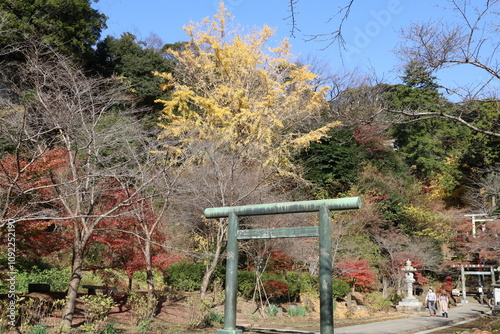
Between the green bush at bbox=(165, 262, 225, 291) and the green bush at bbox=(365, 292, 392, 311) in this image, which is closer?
the green bush at bbox=(165, 262, 225, 291)

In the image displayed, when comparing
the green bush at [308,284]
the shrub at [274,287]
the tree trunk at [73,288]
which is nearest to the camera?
the tree trunk at [73,288]

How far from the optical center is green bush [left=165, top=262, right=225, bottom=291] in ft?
56.9

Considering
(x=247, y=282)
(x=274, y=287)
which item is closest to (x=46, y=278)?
(x=247, y=282)

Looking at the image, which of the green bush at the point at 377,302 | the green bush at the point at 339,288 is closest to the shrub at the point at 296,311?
the green bush at the point at 339,288

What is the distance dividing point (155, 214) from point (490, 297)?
21.4 meters

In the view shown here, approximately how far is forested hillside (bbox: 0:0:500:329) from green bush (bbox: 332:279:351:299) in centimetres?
83

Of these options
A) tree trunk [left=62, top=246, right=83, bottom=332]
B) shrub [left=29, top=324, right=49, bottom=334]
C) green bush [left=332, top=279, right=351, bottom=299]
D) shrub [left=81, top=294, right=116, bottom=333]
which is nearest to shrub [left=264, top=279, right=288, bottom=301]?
green bush [left=332, top=279, right=351, bottom=299]

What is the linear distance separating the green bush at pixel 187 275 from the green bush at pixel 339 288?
480 centimetres

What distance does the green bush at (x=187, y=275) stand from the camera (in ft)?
56.9

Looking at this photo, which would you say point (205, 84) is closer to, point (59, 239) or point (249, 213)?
point (59, 239)

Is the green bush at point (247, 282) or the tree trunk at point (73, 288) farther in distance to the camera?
the green bush at point (247, 282)

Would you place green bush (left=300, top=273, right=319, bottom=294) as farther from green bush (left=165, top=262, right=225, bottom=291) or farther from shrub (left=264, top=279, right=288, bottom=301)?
green bush (left=165, top=262, right=225, bottom=291)

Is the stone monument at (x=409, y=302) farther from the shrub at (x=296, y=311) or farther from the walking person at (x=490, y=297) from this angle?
the shrub at (x=296, y=311)

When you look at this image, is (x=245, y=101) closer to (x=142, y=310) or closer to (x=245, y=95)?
(x=245, y=95)
